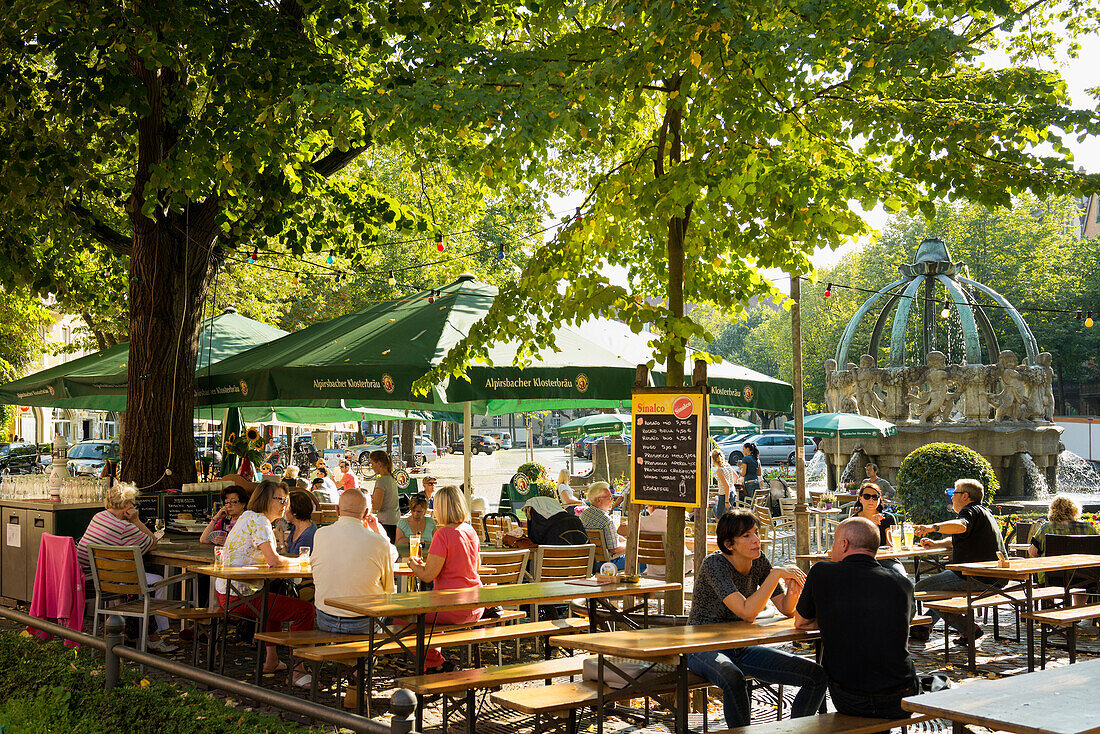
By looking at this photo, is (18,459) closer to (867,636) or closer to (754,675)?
(754,675)

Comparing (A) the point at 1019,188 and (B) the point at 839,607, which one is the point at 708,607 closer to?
(B) the point at 839,607

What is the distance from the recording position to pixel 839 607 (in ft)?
16.4

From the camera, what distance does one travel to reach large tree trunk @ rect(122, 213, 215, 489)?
448 inches

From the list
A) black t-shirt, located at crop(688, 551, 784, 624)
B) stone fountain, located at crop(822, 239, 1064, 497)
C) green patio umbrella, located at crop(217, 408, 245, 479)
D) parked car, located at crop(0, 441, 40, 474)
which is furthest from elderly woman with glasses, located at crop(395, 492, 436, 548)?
parked car, located at crop(0, 441, 40, 474)

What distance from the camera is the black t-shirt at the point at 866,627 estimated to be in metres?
4.95

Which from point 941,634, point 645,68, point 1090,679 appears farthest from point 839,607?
point 941,634

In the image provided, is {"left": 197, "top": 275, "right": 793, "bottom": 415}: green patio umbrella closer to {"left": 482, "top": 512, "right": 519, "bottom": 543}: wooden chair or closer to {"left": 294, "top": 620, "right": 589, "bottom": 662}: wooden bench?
{"left": 294, "top": 620, "right": 589, "bottom": 662}: wooden bench

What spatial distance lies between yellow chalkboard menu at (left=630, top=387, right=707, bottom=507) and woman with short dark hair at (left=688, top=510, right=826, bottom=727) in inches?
35.0

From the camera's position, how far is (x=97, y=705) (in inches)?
219

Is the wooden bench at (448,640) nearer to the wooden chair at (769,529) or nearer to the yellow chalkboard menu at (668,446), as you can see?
the yellow chalkboard menu at (668,446)

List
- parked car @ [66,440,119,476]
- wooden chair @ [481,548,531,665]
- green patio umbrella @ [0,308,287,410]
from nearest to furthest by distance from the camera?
wooden chair @ [481,548,531,665] → green patio umbrella @ [0,308,287,410] → parked car @ [66,440,119,476]

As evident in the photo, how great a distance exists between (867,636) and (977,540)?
4638 mm

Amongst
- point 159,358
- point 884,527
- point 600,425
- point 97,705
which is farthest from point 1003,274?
point 97,705

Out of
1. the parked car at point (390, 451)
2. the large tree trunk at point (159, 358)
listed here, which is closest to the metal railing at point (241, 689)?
the large tree trunk at point (159, 358)
